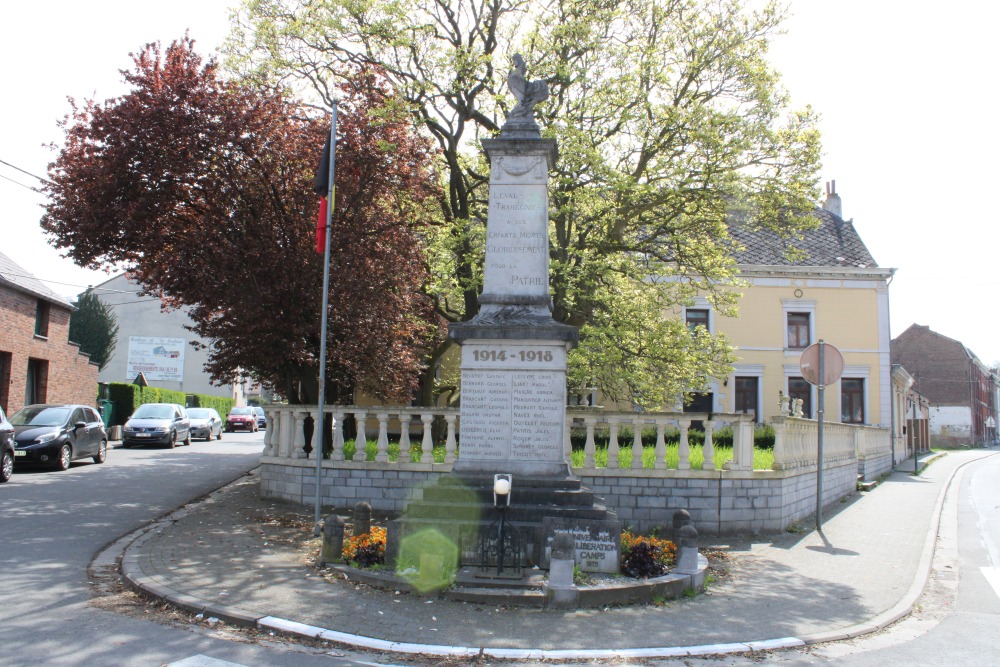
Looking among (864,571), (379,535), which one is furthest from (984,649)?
(379,535)

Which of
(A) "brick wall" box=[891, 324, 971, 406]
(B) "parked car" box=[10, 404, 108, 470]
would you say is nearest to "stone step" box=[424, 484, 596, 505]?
(B) "parked car" box=[10, 404, 108, 470]

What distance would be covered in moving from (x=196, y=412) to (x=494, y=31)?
2477cm

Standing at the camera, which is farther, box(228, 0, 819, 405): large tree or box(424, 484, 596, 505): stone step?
box(228, 0, 819, 405): large tree

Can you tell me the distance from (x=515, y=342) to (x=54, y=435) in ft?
43.8

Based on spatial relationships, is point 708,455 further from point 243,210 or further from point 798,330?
point 798,330

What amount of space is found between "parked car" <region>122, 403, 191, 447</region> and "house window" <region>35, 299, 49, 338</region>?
14.2 ft

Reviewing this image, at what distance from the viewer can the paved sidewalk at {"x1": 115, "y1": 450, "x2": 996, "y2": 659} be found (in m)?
6.32

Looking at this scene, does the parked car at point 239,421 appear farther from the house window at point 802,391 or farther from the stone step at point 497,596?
the stone step at point 497,596

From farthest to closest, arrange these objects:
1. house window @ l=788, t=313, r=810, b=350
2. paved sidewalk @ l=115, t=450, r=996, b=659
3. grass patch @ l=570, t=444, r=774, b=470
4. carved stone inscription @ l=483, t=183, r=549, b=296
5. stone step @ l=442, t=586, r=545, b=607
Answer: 1. house window @ l=788, t=313, r=810, b=350
2. grass patch @ l=570, t=444, r=774, b=470
3. carved stone inscription @ l=483, t=183, r=549, b=296
4. stone step @ l=442, t=586, r=545, b=607
5. paved sidewalk @ l=115, t=450, r=996, b=659

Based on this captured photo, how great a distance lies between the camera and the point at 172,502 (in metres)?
13.6

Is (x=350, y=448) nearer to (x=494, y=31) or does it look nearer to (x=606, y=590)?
(x=606, y=590)

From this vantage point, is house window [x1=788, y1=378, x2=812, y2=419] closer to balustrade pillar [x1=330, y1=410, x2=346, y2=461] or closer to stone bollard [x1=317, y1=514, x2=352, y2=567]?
balustrade pillar [x1=330, y1=410, x2=346, y2=461]

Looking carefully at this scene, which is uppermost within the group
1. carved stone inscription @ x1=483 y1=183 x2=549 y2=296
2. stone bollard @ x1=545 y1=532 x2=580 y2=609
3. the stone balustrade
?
carved stone inscription @ x1=483 y1=183 x2=549 y2=296

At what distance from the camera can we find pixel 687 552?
8258mm
